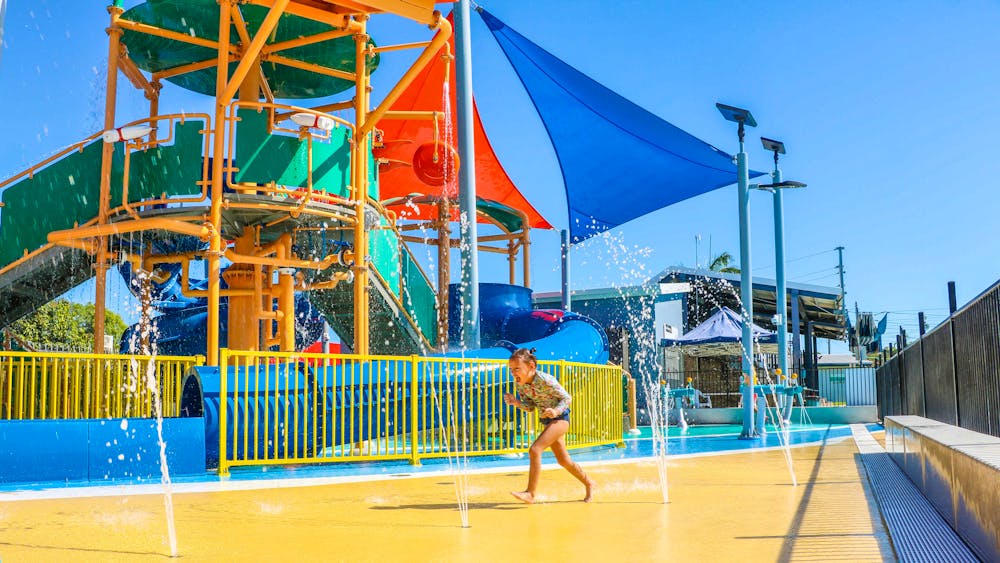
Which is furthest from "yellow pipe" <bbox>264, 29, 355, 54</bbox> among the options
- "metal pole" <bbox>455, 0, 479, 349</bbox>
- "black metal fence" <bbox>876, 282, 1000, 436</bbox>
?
"black metal fence" <bbox>876, 282, 1000, 436</bbox>

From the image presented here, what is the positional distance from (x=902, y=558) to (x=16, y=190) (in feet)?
48.0

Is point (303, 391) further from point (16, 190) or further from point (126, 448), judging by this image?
point (16, 190)

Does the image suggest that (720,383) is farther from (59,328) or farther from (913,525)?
(913,525)

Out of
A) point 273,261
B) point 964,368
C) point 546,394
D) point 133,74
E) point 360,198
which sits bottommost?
point 546,394

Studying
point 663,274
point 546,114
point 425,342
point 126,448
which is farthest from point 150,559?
point 663,274

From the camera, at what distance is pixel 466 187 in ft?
48.8

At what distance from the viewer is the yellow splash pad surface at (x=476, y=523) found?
5699mm

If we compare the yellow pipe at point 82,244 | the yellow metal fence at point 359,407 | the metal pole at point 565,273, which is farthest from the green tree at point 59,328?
the yellow metal fence at point 359,407

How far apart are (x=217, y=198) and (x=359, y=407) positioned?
3.84m

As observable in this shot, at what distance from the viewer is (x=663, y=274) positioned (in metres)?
35.7

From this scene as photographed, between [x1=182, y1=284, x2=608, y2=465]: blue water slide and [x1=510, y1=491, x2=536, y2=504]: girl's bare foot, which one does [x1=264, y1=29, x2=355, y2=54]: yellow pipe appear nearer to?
[x1=182, y1=284, x2=608, y2=465]: blue water slide

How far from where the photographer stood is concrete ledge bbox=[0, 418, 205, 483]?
1026 centimetres

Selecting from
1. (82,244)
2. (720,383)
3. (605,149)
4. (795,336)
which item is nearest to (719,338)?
(795,336)

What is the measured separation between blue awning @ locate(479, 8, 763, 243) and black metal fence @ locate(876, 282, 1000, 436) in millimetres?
9817
